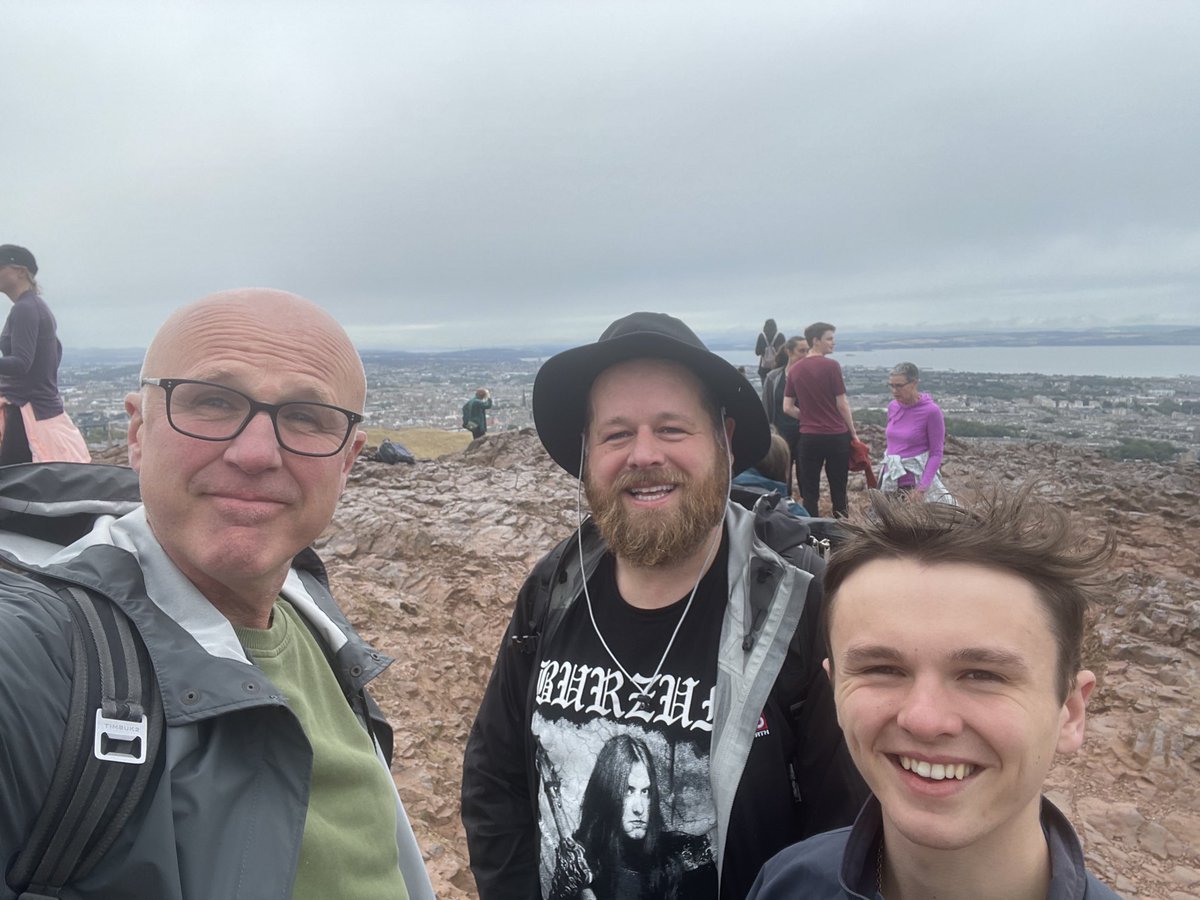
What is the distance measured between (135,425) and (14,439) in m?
5.49

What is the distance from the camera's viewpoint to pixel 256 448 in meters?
1.81

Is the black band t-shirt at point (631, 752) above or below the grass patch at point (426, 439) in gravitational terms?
above

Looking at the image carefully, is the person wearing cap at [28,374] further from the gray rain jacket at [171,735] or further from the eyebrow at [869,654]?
the eyebrow at [869,654]

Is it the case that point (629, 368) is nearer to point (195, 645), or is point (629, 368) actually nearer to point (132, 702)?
point (195, 645)

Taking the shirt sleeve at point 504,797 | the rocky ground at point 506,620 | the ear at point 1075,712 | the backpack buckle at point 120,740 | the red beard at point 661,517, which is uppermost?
the red beard at point 661,517

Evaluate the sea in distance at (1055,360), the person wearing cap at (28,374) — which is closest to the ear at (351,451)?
the person wearing cap at (28,374)

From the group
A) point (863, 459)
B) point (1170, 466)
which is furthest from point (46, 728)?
point (1170, 466)

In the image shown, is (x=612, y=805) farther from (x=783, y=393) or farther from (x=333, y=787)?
(x=783, y=393)

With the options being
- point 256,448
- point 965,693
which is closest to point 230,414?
point 256,448

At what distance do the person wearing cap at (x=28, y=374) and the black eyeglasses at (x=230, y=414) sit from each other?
4.71 m

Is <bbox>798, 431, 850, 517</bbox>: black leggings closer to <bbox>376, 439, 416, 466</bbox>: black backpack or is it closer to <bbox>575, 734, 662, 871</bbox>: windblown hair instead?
<bbox>575, 734, 662, 871</bbox>: windblown hair

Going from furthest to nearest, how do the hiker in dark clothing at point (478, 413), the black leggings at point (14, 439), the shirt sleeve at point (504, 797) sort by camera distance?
the hiker in dark clothing at point (478, 413) → the black leggings at point (14, 439) → the shirt sleeve at point (504, 797)

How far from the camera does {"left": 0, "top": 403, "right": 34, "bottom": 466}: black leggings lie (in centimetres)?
592

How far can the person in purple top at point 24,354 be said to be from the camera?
555 cm
